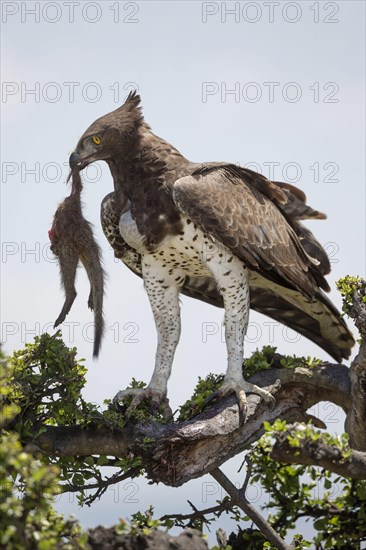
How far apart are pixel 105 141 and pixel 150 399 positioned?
252 centimetres

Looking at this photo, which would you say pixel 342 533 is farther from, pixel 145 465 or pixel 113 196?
pixel 113 196

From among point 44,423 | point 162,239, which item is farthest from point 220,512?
point 162,239

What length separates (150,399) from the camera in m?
8.75

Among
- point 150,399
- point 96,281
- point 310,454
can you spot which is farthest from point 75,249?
point 310,454

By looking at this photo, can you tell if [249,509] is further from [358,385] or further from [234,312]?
[234,312]

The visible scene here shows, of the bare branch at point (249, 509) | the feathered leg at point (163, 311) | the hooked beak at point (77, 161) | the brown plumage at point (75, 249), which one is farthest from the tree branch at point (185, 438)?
the hooked beak at point (77, 161)

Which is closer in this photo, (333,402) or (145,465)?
(145,465)

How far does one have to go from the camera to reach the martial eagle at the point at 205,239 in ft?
27.3

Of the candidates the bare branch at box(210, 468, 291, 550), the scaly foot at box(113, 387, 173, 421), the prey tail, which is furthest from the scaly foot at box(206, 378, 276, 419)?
the prey tail

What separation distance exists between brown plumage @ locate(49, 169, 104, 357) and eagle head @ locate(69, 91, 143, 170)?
0.88ft

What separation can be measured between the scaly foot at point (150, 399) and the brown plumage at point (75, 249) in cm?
71

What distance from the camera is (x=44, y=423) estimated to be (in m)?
8.04

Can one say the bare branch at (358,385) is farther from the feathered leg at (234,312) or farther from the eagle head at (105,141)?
the eagle head at (105,141)

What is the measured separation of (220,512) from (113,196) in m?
3.26
